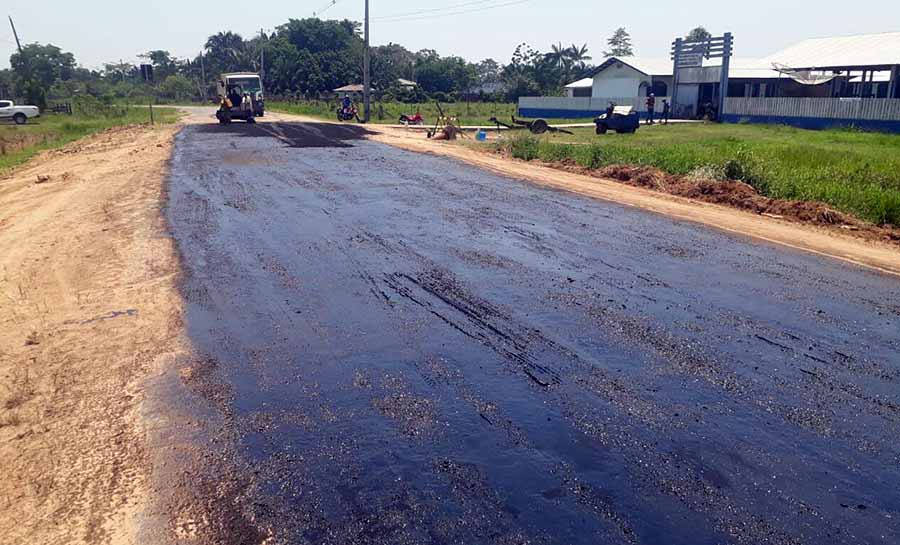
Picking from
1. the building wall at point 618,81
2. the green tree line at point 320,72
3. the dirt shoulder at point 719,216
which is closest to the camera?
the dirt shoulder at point 719,216

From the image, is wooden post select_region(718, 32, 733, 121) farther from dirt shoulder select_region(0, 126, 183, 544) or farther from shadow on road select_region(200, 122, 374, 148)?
dirt shoulder select_region(0, 126, 183, 544)

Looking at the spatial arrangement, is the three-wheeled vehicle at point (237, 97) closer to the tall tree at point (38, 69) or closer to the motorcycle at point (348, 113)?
the motorcycle at point (348, 113)

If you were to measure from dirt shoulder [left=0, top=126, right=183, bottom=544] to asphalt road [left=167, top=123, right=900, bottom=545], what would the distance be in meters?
0.57

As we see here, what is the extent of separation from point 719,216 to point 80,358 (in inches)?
435

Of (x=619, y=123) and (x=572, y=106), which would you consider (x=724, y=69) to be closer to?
(x=619, y=123)

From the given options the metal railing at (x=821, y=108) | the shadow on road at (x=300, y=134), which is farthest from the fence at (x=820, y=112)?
the shadow on road at (x=300, y=134)

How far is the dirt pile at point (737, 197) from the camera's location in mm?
12416

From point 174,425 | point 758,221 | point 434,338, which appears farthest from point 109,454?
point 758,221

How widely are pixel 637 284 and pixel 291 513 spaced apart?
18.8ft

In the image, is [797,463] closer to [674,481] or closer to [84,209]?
[674,481]

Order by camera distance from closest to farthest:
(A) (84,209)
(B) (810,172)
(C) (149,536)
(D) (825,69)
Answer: (C) (149,536), (A) (84,209), (B) (810,172), (D) (825,69)

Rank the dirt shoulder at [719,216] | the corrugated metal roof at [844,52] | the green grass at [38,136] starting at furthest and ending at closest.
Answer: the corrugated metal roof at [844,52] < the green grass at [38,136] < the dirt shoulder at [719,216]

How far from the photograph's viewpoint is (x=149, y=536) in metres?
4.04

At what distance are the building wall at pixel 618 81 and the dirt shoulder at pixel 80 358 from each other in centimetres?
5032
